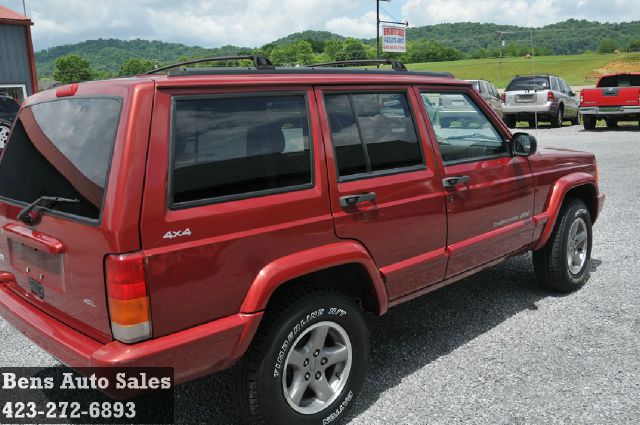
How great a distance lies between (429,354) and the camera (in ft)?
12.5

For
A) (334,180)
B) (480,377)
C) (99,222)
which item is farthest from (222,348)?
(480,377)

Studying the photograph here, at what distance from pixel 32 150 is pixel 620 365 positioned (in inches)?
144

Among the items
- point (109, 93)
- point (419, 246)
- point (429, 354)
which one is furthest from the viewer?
point (429, 354)

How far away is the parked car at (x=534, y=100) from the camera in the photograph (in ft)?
63.1

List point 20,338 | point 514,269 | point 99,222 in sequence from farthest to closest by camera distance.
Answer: point 514,269 → point 20,338 → point 99,222

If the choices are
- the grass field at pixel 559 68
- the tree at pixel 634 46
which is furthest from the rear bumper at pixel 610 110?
the tree at pixel 634 46

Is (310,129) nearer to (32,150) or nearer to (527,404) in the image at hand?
(32,150)

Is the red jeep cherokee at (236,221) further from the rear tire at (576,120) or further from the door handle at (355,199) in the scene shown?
the rear tire at (576,120)

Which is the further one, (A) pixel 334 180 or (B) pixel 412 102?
(B) pixel 412 102

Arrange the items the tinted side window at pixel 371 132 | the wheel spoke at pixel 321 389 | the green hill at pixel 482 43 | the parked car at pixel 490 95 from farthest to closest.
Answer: the green hill at pixel 482 43, the parked car at pixel 490 95, the tinted side window at pixel 371 132, the wheel spoke at pixel 321 389

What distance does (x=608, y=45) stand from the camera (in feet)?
233

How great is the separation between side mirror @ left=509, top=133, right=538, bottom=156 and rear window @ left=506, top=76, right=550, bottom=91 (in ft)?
54.5

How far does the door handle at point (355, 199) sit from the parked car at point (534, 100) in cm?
1768

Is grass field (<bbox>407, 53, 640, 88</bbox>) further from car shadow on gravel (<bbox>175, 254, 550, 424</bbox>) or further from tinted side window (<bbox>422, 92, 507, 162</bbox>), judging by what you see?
tinted side window (<bbox>422, 92, 507, 162</bbox>)
